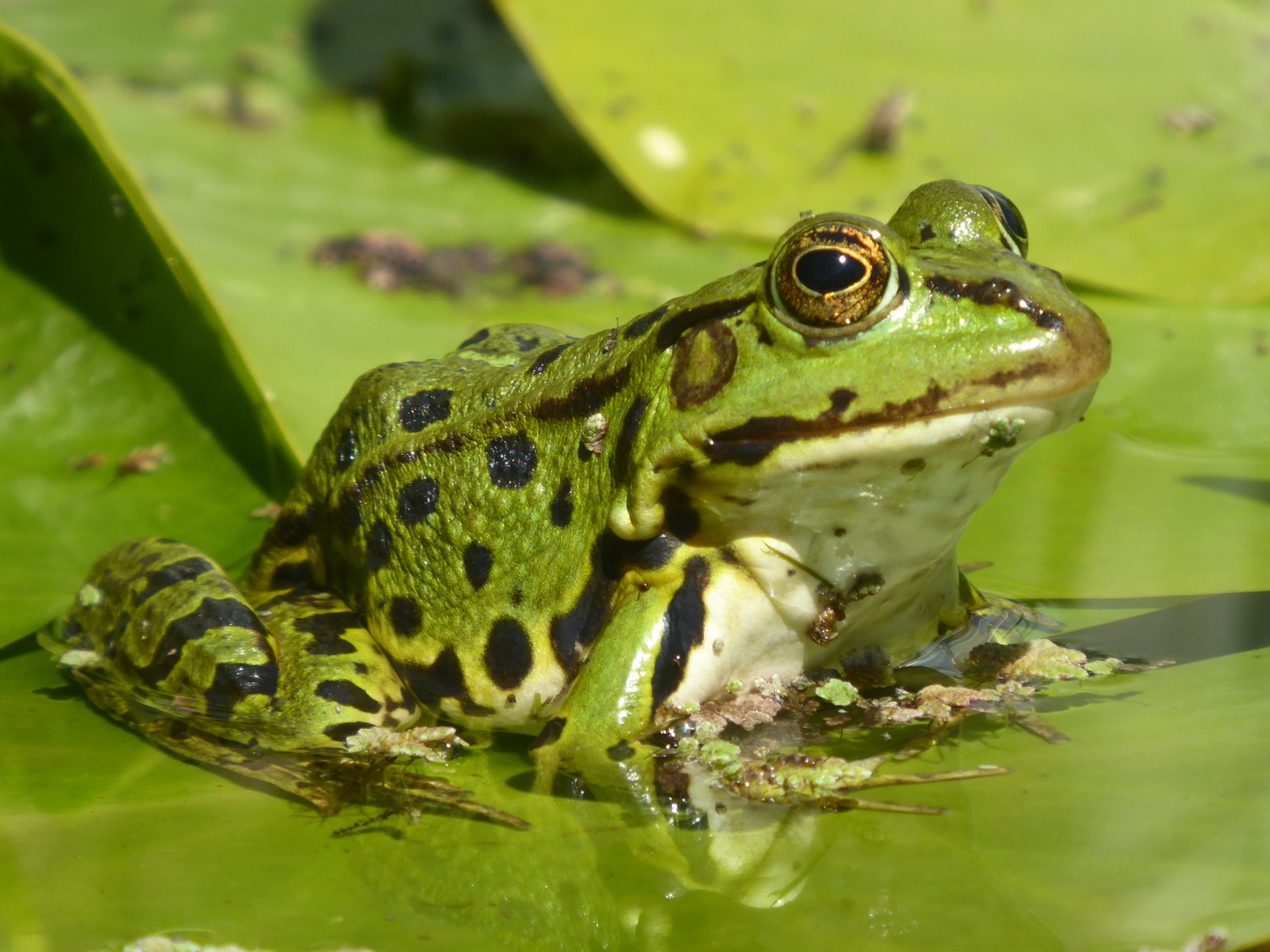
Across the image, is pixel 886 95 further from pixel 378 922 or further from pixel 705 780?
pixel 378 922

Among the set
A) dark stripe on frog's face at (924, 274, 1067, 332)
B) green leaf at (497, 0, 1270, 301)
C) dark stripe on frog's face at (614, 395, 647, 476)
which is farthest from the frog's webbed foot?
green leaf at (497, 0, 1270, 301)

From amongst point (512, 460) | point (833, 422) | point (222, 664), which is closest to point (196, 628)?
point (222, 664)

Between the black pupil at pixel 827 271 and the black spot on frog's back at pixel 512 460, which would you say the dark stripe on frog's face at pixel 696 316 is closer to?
the black pupil at pixel 827 271

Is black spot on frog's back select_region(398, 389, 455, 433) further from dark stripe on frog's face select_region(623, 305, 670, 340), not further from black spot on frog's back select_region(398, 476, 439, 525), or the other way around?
dark stripe on frog's face select_region(623, 305, 670, 340)

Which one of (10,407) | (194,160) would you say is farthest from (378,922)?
(194,160)

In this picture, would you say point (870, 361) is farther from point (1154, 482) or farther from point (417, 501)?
point (1154, 482)

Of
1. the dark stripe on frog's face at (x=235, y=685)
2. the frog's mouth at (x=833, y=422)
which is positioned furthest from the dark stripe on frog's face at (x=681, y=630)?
the dark stripe on frog's face at (x=235, y=685)
